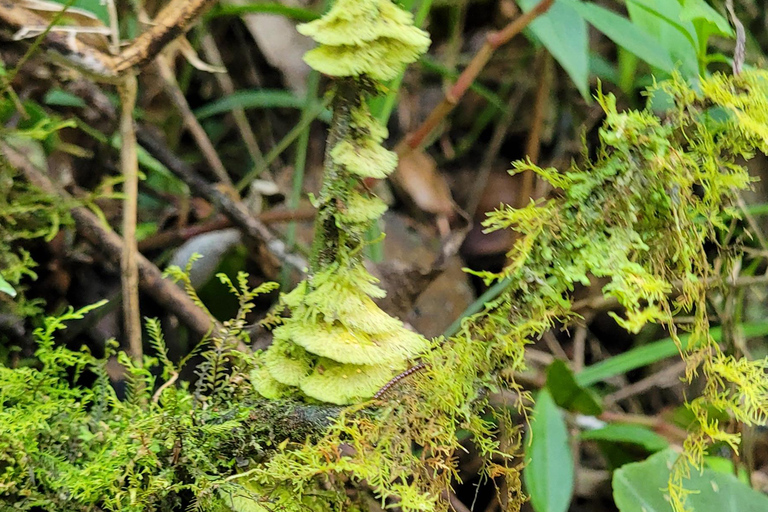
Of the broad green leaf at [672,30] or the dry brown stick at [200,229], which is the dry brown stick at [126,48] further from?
the broad green leaf at [672,30]

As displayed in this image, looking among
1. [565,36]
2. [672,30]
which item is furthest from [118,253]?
[672,30]

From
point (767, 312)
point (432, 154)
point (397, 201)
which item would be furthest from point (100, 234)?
point (767, 312)

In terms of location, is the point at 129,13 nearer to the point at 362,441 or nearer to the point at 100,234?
the point at 100,234

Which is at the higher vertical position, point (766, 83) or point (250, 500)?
point (766, 83)

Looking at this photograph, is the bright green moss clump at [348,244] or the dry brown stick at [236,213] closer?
the bright green moss clump at [348,244]

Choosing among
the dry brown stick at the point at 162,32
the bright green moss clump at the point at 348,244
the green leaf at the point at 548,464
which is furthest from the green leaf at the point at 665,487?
the dry brown stick at the point at 162,32

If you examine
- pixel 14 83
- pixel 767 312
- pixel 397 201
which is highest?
pixel 14 83

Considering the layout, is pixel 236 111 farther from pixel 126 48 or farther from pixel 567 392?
pixel 567 392
